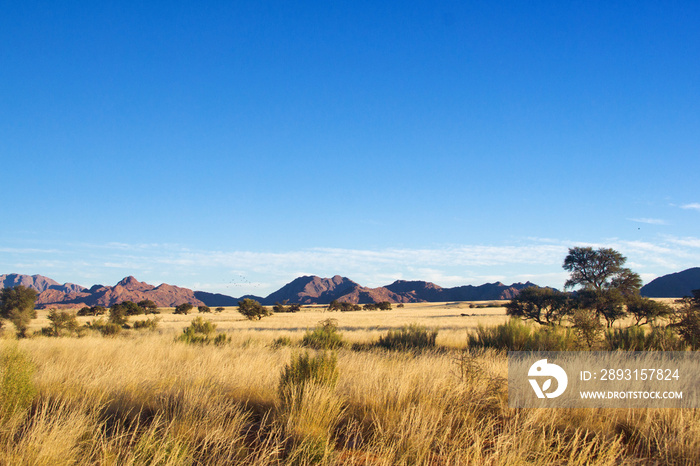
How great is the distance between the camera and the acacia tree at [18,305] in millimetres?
30562

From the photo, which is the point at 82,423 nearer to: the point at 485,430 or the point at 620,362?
the point at 485,430

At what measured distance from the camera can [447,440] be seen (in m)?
4.59

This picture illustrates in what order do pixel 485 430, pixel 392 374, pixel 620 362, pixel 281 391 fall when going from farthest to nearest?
pixel 620 362, pixel 392 374, pixel 281 391, pixel 485 430

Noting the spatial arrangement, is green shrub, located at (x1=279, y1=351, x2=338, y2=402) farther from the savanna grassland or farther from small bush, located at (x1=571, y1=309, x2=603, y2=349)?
small bush, located at (x1=571, y1=309, x2=603, y2=349)

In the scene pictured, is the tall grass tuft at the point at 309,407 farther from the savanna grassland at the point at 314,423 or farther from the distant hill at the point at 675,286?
the distant hill at the point at 675,286

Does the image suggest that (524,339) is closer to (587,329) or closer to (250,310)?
(587,329)

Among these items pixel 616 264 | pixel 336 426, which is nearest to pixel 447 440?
pixel 336 426

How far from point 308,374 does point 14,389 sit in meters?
3.83

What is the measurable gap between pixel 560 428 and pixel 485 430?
1.26 m

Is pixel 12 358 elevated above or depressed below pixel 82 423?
above

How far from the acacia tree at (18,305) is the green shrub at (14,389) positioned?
30.7 metres

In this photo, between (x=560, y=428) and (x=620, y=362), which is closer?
(x=560, y=428)

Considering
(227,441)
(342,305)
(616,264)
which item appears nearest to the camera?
(227,441)

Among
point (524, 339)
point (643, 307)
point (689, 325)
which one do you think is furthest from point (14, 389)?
point (643, 307)
